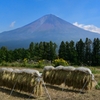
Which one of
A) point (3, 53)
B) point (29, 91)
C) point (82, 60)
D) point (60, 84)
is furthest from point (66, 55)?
point (29, 91)

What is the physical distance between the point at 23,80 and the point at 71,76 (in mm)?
2592

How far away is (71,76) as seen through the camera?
447 inches

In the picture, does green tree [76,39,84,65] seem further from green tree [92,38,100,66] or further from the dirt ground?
the dirt ground

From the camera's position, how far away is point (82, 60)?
35750 mm

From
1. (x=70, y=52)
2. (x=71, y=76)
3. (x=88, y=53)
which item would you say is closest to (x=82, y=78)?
(x=71, y=76)

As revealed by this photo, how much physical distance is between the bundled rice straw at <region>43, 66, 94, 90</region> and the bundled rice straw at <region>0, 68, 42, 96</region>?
7.37ft

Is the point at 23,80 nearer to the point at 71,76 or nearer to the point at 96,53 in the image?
the point at 71,76

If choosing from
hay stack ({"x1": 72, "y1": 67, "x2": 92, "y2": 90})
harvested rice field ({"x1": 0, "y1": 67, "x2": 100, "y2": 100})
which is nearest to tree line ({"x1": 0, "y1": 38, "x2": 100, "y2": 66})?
harvested rice field ({"x1": 0, "y1": 67, "x2": 100, "y2": 100})

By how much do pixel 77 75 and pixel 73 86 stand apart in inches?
24.9

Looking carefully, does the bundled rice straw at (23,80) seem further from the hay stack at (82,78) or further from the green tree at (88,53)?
the green tree at (88,53)

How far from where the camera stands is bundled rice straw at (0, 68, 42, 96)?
9.59 metres

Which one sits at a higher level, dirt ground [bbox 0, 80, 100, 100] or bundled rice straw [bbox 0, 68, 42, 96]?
bundled rice straw [bbox 0, 68, 42, 96]

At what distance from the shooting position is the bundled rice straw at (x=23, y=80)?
9594mm

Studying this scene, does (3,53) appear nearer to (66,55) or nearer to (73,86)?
(66,55)
